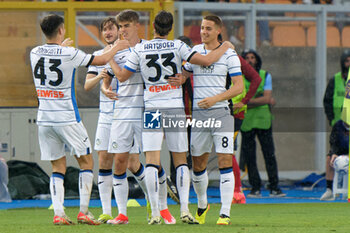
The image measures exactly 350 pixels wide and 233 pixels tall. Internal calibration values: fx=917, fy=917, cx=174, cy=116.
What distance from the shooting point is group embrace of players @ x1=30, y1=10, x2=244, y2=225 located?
7945 millimetres

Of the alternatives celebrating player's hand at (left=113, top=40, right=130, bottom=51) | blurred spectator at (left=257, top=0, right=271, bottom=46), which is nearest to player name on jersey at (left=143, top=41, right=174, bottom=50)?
celebrating player's hand at (left=113, top=40, right=130, bottom=51)

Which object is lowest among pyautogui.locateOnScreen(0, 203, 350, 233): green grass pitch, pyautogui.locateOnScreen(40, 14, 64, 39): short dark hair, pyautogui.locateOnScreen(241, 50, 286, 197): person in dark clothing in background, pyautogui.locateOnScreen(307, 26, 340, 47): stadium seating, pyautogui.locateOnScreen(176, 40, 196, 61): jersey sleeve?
pyautogui.locateOnScreen(0, 203, 350, 233): green grass pitch

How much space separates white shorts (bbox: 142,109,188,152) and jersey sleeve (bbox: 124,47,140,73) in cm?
46

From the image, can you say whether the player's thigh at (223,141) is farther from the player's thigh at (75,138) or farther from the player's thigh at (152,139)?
the player's thigh at (75,138)

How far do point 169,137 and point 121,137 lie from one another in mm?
469

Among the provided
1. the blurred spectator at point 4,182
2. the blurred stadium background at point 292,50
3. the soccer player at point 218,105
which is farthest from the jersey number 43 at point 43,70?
the blurred stadium background at point 292,50

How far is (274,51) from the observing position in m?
15.2

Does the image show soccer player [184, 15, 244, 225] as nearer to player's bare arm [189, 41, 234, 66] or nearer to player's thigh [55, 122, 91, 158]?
player's bare arm [189, 41, 234, 66]

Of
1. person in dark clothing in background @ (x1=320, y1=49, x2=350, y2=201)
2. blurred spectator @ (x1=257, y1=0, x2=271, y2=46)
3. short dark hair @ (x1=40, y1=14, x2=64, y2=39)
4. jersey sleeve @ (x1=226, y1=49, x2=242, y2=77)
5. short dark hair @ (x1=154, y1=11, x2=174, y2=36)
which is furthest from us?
blurred spectator @ (x1=257, y1=0, x2=271, y2=46)

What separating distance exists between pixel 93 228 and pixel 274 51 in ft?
26.6

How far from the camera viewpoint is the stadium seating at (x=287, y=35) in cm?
1518

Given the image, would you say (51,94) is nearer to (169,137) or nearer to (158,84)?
(158,84)

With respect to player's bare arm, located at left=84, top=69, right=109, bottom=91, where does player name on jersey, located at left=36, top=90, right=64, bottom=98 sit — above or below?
below

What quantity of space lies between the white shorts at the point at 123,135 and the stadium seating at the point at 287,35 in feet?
23.9
